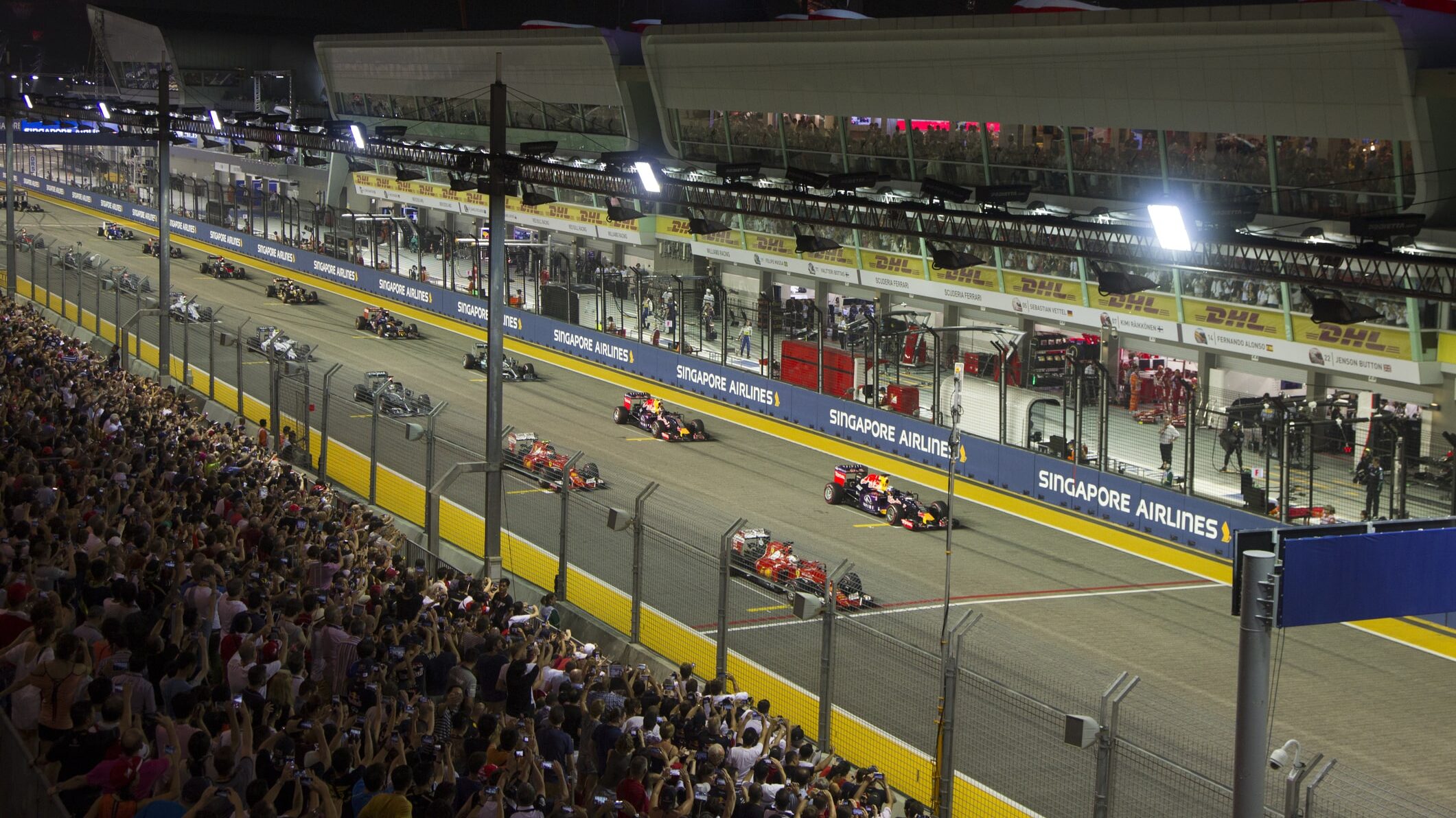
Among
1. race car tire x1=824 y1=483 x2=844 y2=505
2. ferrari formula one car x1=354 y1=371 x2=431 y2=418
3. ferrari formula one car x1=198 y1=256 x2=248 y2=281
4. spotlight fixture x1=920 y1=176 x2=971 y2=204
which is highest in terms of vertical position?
spotlight fixture x1=920 y1=176 x2=971 y2=204

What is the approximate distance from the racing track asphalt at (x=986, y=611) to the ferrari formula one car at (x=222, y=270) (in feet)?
81.8

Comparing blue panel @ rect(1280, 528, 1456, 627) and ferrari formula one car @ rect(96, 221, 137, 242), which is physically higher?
blue panel @ rect(1280, 528, 1456, 627)

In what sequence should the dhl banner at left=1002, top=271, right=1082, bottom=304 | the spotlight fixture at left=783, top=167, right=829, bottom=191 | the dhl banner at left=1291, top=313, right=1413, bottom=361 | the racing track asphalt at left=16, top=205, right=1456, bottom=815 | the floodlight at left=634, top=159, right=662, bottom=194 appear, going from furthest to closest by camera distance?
the dhl banner at left=1002, top=271, right=1082, bottom=304 → the floodlight at left=634, top=159, right=662, bottom=194 → the dhl banner at left=1291, top=313, right=1413, bottom=361 → the spotlight fixture at left=783, top=167, right=829, bottom=191 → the racing track asphalt at left=16, top=205, right=1456, bottom=815

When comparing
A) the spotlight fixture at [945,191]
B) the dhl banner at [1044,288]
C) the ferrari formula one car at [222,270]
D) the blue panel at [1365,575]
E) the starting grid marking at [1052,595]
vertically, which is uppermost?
the spotlight fixture at [945,191]

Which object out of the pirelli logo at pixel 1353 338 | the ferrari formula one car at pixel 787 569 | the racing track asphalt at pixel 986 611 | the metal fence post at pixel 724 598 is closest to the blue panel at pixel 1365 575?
the racing track asphalt at pixel 986 611

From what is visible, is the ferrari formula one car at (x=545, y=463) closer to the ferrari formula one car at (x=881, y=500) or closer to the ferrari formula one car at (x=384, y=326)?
the ferrari formula one car at (x=881, y=500)

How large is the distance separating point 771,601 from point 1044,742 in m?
4.60

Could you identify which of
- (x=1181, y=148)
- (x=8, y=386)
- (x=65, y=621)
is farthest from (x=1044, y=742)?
(x=1181, y=148)

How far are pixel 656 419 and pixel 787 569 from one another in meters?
13.0

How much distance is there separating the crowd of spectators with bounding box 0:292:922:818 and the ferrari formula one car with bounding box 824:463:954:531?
31.5ft

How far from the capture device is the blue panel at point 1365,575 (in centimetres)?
820

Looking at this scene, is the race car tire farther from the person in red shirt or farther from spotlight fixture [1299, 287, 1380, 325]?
the person in red shirt

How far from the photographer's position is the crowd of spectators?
27.0ft

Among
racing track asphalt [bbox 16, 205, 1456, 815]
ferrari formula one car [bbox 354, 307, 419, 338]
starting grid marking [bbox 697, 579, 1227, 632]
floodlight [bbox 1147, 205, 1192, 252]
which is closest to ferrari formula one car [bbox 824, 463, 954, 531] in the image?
racing track asphalt [bbox 16, 205, 1456, 815]
